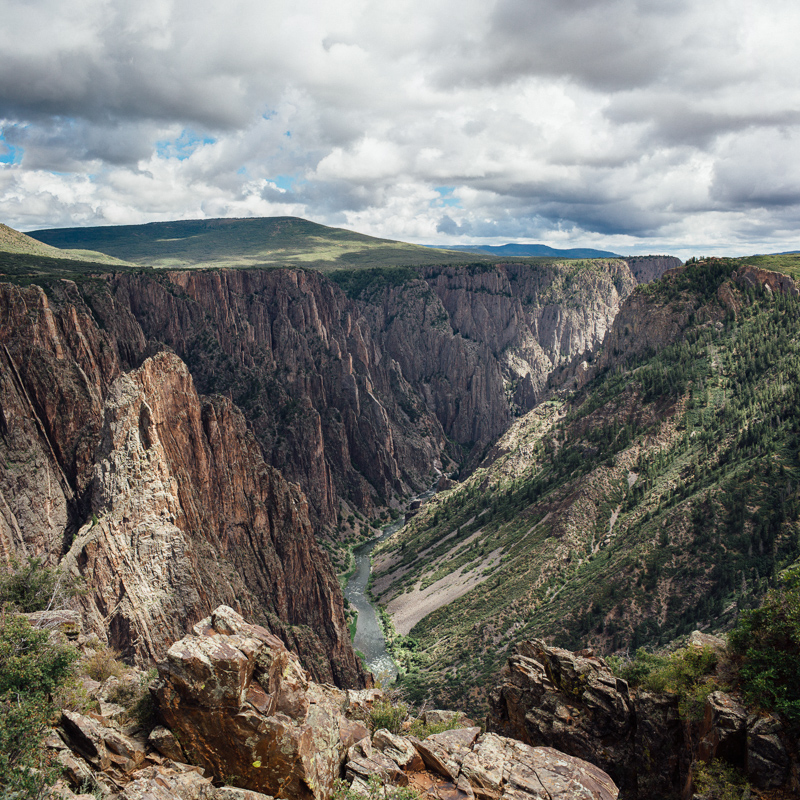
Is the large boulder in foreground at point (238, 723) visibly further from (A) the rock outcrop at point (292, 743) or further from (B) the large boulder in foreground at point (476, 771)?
(B) the large boulder in foreground at point (476, 771)

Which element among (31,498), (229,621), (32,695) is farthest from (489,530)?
(32,695)

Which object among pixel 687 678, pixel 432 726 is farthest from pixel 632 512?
pixel 432 726

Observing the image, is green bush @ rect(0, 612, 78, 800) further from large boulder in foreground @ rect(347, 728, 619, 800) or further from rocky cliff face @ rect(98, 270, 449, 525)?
rocky cliff face @ rect(98, 270, 449, 525)

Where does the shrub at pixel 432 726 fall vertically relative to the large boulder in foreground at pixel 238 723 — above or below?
below

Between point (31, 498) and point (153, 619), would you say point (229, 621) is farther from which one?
point (31, 498)

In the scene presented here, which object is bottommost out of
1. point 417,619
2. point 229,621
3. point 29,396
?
point 417,619

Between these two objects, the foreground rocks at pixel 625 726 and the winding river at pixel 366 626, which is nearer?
the foreground rocks at pixel 625 726

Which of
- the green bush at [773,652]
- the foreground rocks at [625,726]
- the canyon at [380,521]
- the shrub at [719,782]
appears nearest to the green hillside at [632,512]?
the canyon at [380,521]
